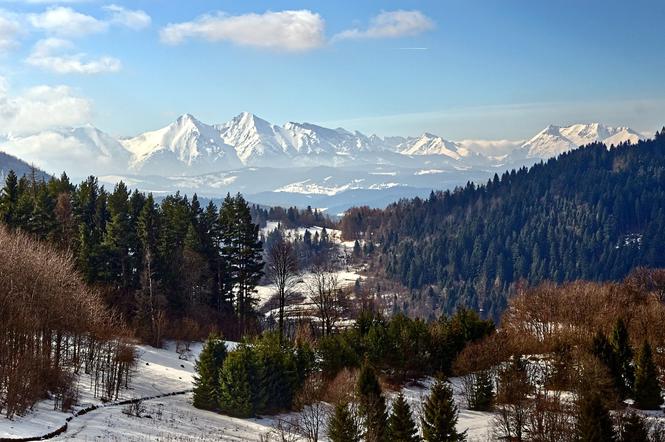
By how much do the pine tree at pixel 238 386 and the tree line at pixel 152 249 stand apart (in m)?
16.2

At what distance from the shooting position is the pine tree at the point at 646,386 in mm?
41719

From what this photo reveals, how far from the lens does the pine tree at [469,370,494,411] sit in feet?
143

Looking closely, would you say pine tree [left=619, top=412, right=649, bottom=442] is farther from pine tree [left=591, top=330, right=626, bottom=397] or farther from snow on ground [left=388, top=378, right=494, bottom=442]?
pine tree [left=591, top=330, right=626, bottom=397]

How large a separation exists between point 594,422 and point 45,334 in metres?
29.7

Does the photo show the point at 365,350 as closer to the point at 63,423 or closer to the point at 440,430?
the point at 440,430

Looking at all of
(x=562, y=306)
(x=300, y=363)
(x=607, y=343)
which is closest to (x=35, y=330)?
(x=300, y=363)

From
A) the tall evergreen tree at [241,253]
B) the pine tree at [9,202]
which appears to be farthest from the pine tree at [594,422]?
the pine tree at [9,202]

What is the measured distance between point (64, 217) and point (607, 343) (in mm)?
53159

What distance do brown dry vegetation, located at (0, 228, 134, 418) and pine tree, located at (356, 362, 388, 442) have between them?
1494 cm

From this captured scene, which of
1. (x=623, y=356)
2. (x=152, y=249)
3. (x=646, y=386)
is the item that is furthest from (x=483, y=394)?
(x=152, y=249)

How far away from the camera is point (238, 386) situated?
1567 inches

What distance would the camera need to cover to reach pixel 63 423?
2931 centimetres

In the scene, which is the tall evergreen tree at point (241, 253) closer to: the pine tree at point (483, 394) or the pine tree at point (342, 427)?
the pine tree at point (483, 394)

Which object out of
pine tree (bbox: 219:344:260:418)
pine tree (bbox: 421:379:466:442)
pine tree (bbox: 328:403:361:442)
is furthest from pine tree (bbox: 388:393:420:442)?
pine tree (bbox: 219:344:260:418)
